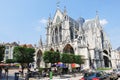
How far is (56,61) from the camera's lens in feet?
130

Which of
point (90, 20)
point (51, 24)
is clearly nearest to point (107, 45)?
point (90, 20)

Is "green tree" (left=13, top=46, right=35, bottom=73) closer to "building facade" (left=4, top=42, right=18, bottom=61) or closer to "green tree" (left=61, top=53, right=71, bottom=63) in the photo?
"green tree" (left=61, top=53, right=71, bottom=63)

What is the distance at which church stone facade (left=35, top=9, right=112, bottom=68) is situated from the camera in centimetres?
5731

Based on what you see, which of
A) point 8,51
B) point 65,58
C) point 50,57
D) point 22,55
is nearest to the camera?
point 22,55

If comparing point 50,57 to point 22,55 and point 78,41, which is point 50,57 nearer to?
point 22,55

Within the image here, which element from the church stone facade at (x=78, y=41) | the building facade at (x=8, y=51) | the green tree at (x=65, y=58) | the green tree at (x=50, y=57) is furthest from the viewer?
the building facade at (x=8, y=51)

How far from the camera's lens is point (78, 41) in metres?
56.8

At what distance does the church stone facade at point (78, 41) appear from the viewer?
57.3 metres

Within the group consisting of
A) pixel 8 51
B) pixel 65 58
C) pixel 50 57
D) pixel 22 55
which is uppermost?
pixel 8 51

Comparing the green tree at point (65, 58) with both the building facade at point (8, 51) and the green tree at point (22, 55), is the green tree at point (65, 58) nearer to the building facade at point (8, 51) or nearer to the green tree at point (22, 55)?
the green tree at point (22, 55)

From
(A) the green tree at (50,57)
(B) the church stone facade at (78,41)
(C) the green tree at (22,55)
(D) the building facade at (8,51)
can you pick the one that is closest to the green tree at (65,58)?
(A) the green tree at (50,57)

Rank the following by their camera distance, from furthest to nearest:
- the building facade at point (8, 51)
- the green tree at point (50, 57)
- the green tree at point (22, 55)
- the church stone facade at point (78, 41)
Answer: the building facade at point (8, 51) < the church stone facade at point (78, 41) < the green tree at point (50, 57) < the green tree at point (22, 55)

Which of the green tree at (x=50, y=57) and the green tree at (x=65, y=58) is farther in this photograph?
the green tree at (x=65, y=58)

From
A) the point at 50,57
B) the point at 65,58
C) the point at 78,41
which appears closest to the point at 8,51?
the point at 78,41
